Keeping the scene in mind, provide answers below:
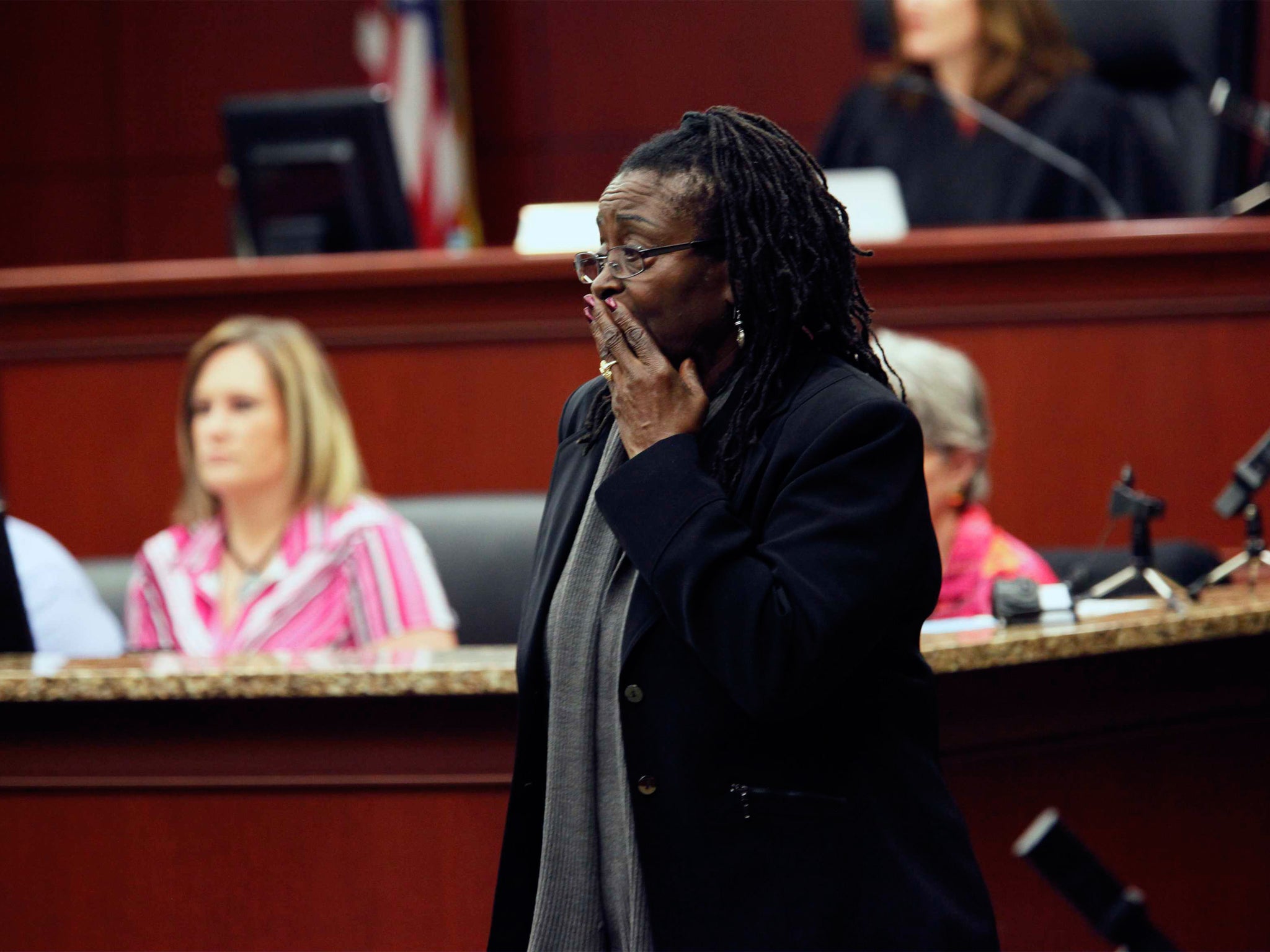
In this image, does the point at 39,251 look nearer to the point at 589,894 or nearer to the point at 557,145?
the point at 557,145

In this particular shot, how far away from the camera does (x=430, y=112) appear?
628 cm

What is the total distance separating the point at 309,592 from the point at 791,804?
6.52ft

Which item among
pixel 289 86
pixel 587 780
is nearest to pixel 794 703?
pixel 587 780

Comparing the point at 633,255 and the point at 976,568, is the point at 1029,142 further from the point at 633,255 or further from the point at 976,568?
the point at 633,255

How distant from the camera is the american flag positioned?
6.18 metres

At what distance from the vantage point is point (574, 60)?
6695mm

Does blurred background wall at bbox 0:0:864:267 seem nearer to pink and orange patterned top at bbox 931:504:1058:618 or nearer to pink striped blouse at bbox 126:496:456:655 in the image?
pink striped blouse at bbox 126:496:456:655

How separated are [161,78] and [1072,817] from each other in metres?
5.89

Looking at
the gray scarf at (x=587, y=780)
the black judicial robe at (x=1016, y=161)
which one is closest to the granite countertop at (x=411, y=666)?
the gray scarf at (x=587, y=780)

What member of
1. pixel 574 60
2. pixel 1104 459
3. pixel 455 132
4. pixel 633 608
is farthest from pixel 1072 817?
pixel 574 60

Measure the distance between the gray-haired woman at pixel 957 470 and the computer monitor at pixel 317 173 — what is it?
1752 millimetres

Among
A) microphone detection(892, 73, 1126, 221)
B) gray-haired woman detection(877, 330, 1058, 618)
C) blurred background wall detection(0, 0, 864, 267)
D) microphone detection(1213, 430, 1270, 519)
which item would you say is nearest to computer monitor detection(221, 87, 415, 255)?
microphone detection(892, 73, 1126, 221)

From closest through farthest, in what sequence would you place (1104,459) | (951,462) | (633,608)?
(633,608) → (951,462) → (1104,459)

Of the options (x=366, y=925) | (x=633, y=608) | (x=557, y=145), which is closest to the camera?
(x=633, y=608)
